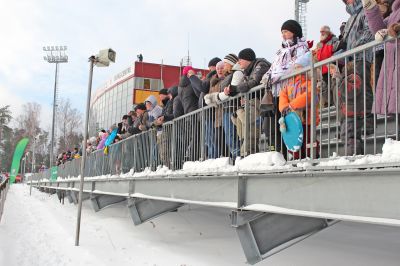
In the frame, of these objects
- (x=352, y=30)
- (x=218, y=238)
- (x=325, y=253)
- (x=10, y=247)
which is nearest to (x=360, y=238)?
(x=325, y=253)

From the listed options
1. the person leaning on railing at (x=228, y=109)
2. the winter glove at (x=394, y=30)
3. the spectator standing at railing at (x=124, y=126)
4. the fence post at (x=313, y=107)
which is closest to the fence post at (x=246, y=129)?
the person leaning on railing at (x=228, y=109)

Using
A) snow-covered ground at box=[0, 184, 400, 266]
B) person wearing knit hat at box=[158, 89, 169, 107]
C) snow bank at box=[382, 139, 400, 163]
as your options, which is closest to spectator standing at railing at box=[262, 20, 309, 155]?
snow bank at box=[382, 139, 400, 163]

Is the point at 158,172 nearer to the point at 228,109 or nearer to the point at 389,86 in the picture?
the point at 228,109

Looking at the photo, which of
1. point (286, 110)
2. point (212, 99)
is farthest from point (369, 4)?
point (212, 99)

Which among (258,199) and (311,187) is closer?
(311,187)

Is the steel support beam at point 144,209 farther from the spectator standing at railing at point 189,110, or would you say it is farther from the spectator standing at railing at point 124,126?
the spectator standing at railing at point 124,126

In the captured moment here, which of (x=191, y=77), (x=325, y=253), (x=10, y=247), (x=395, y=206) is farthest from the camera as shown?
(x=10, y=247)

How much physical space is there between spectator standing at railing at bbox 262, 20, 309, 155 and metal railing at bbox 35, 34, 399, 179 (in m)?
0.01

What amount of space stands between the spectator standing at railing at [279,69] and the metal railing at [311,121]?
0.01 metres

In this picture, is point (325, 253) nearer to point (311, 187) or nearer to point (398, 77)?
point (311, 187)

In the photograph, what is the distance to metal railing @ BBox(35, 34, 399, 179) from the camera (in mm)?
3670

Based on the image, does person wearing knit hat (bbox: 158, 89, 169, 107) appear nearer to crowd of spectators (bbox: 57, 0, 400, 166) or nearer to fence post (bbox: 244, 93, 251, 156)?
crowd of spectators (bbox: 57, 0, 400, 166)

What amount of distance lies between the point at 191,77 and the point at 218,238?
3273mm

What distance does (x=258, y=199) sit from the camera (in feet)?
14.8
